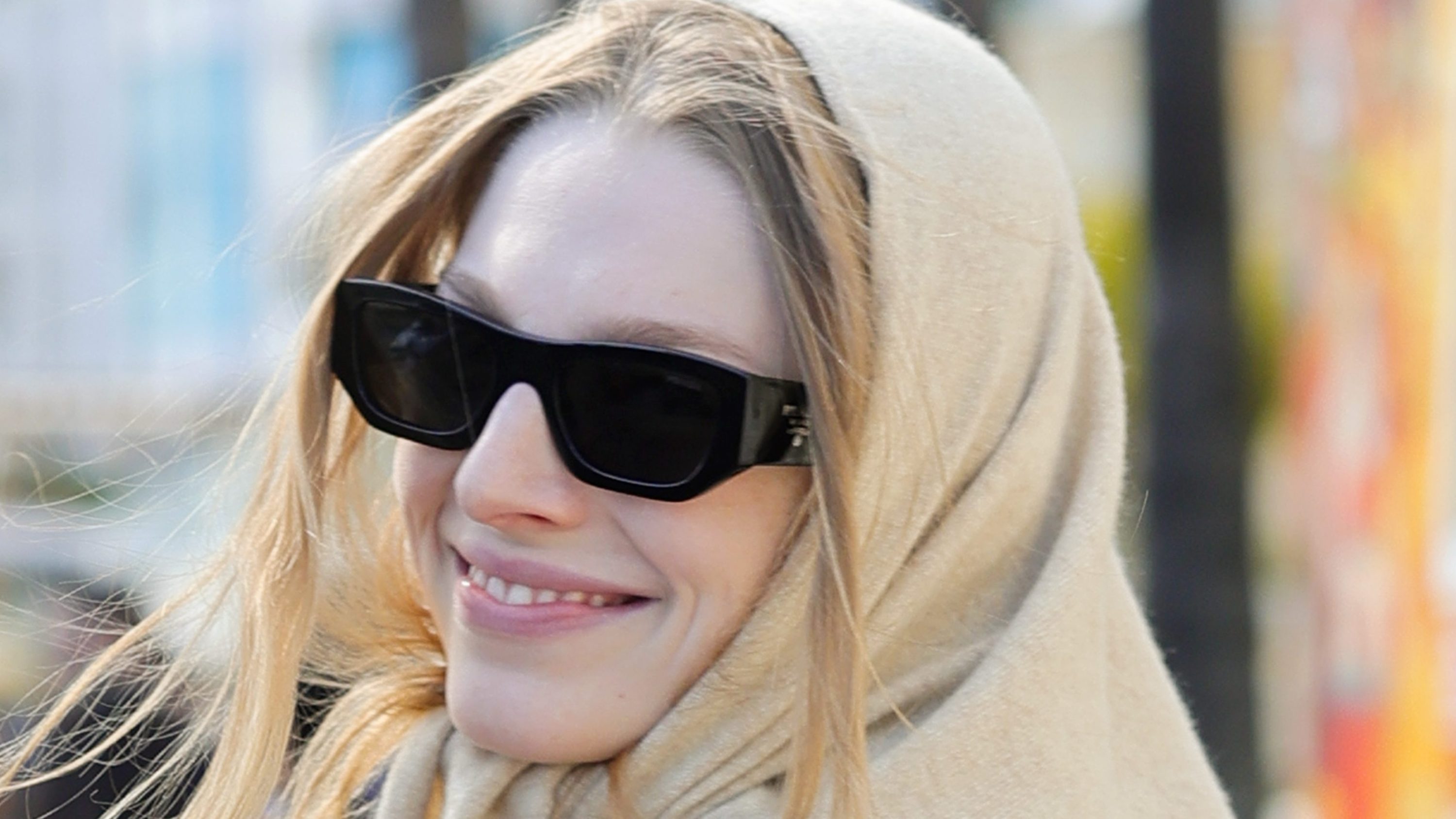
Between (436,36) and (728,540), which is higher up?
(728,540)

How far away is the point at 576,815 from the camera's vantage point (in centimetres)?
169

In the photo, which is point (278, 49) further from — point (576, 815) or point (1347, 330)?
point (576, 815)

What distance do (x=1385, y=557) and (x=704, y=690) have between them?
5.27 meters

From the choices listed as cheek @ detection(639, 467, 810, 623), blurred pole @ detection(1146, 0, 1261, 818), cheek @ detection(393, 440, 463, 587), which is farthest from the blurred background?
cheek @ detection(639, 467, 810, 623)

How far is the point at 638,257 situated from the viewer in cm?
161

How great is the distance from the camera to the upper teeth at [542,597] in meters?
1.64

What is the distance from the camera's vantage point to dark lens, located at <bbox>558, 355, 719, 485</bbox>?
5.16 feet

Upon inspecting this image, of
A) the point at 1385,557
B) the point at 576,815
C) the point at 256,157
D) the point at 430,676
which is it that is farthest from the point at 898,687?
the point at 256,157

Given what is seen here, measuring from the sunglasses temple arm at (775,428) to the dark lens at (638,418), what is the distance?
0.03m

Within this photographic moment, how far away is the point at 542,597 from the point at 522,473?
13cm

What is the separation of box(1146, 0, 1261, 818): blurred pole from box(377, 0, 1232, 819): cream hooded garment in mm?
3841

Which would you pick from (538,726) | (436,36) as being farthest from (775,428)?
(436,36)

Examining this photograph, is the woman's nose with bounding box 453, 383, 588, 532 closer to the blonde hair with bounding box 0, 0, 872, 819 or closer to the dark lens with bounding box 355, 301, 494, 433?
the dark lens with bounding box 355, 301, 494, 433

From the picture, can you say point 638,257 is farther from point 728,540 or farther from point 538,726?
point 538,726
